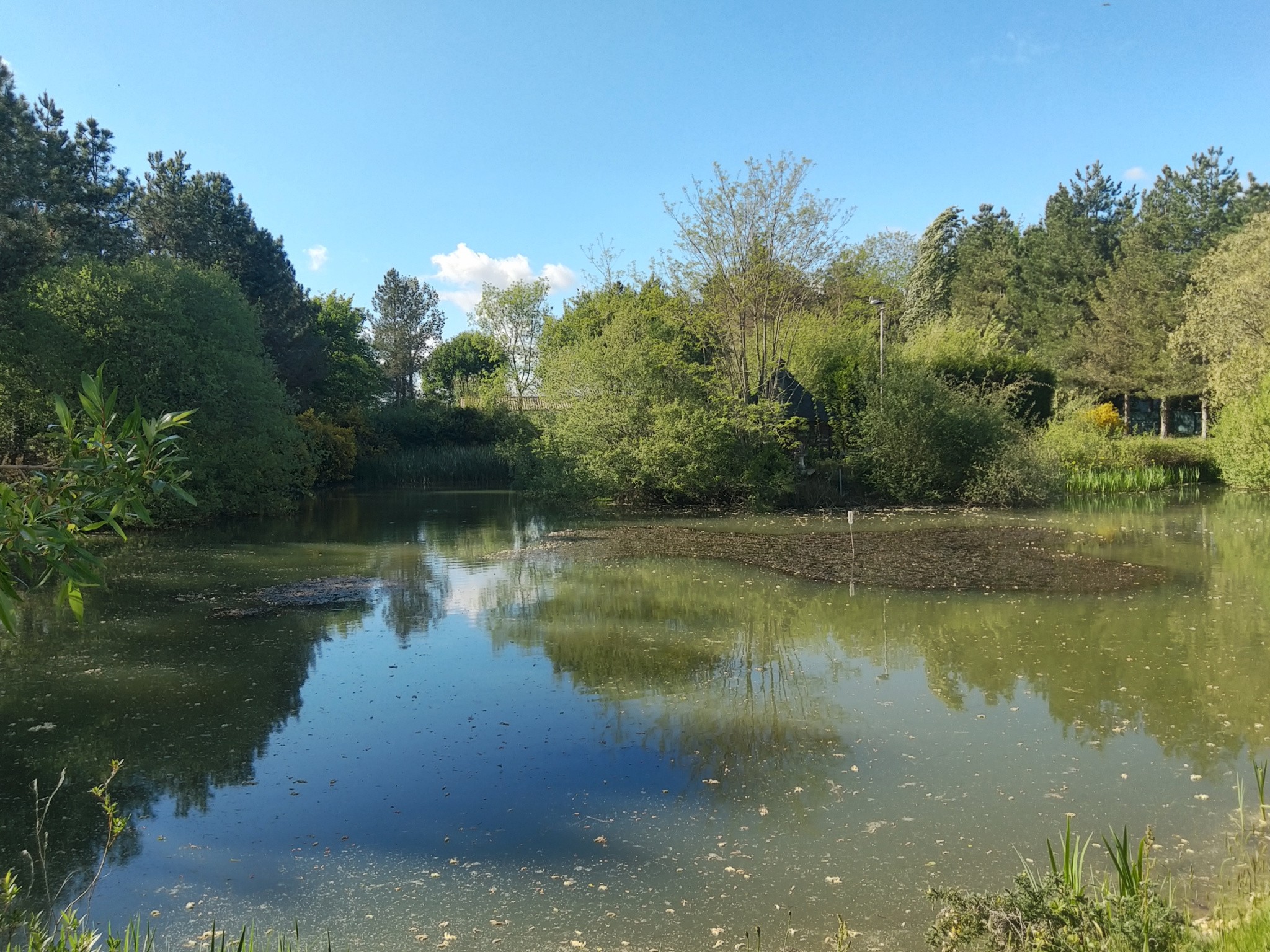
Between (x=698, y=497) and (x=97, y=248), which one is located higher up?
(x=97, y=248)

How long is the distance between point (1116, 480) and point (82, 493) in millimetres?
28165

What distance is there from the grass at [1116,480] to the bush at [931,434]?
4.33m

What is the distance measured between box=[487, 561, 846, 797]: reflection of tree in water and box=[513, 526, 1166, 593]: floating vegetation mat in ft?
6.48

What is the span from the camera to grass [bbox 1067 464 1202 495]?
25312mm

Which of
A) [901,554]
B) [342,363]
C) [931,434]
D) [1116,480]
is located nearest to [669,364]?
[931,434]

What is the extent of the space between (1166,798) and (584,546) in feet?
41.5

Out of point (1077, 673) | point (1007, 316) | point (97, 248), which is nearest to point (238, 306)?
point (97, 248)

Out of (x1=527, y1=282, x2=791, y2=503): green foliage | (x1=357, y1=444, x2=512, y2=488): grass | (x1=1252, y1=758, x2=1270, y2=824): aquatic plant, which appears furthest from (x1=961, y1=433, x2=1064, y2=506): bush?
(x1=357, y1=444, x2=512, y2=488): grass

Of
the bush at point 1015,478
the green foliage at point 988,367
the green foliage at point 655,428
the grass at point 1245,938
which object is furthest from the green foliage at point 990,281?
the grass at point 1245,938

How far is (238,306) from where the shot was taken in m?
22.1

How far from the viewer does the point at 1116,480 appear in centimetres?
2564

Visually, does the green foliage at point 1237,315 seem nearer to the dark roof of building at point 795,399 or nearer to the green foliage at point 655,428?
the dark roof of building at point 795,399

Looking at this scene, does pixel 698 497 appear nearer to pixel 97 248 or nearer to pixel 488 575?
pixel 488 575

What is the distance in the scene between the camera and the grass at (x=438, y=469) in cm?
3788
